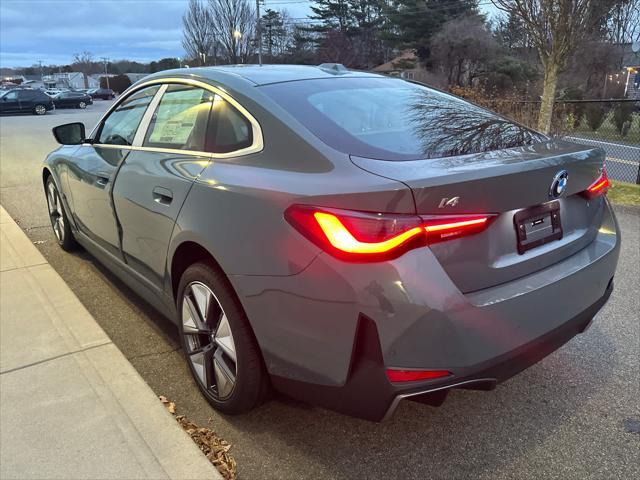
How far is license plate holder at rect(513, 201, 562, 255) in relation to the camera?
2137 mm

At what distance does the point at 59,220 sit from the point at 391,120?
375 cm

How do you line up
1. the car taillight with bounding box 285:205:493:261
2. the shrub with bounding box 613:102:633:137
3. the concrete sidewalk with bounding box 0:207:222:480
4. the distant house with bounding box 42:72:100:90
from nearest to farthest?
1. the car taillight with bounding box 285:205:493:261
2. the concrete sidewalk with bounding box 0:207:222:480
3. the shrub with bounding box 613:102:633:137
4. the distant house with bounding box 42:72:100:90

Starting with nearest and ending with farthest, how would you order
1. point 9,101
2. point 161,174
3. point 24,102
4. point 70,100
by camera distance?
point 161,174, point 9,101, point 24,102, point 70,100

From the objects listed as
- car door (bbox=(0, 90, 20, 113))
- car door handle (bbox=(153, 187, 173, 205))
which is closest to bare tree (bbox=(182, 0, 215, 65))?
car door (bbox=(0, 90, 20, 113))

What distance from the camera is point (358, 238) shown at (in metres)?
1.88

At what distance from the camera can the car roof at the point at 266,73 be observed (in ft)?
9.30

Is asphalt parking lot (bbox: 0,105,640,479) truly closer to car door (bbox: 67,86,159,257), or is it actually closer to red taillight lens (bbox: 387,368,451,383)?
red taillight lens (bbox: 387,368,451,383)

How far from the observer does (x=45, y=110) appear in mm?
35844

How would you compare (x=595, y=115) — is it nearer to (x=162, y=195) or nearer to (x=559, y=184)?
(x=559, y=184)

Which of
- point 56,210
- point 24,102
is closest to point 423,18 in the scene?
point 24,102

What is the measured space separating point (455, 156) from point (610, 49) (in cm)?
2921

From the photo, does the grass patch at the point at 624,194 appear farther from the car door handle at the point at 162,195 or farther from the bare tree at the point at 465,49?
the bare tree at the point at 465,49

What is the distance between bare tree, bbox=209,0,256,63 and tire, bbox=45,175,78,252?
134 feet

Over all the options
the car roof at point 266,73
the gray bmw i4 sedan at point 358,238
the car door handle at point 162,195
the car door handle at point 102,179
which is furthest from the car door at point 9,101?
the car door handle at point 162,195
